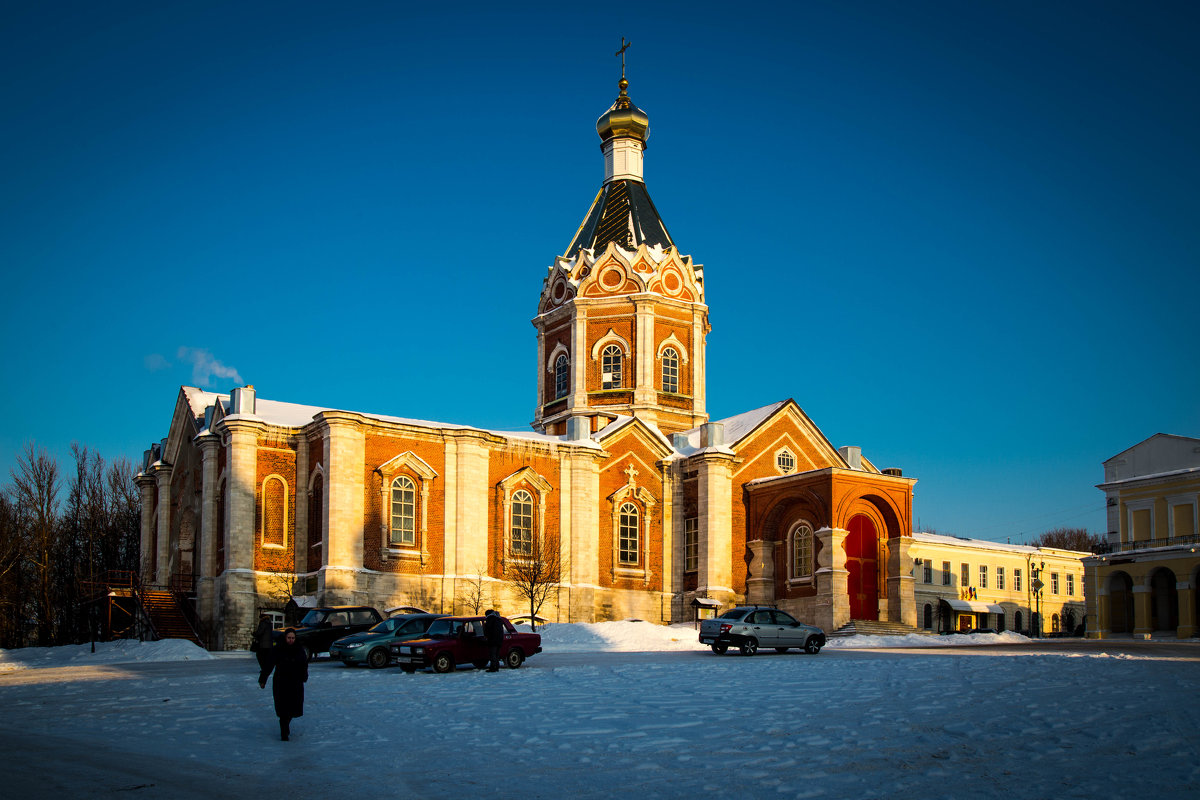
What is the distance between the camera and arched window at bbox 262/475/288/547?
1547 inches

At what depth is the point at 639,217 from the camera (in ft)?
168

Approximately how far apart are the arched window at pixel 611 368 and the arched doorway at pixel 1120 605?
23.3 m

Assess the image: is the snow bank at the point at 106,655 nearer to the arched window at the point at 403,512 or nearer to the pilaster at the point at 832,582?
the arched window at the point at 403,512

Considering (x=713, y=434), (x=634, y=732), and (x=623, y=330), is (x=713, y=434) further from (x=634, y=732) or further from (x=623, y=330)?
(x=634, y=732)

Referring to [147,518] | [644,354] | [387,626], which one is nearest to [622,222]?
[644,354]

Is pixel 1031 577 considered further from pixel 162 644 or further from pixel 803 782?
pixel 803 782

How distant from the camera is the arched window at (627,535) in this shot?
146ft

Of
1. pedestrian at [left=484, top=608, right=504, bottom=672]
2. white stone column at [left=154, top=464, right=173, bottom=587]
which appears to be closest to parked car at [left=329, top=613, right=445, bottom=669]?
pedestrian at [left=484, top=608, right=504, bottom=672]

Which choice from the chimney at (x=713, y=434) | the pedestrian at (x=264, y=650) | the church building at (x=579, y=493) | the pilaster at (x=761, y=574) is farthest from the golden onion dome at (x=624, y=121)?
the pedestrian at (x=264, y=650)

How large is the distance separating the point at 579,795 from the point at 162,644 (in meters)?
24.4

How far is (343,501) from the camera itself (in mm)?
38219

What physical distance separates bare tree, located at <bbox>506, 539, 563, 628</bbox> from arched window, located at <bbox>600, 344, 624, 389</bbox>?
8851mm

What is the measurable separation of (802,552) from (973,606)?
21527 mm

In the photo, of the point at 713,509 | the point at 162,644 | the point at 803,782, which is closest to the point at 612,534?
the point at 713,509
